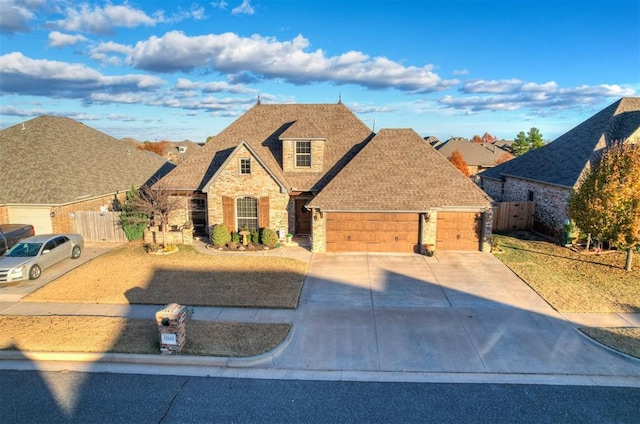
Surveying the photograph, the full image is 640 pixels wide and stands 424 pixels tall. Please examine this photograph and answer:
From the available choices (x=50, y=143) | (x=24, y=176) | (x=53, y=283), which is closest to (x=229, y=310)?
(x=53, y=283)

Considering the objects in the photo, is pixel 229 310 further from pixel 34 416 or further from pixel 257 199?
pixel 257 199

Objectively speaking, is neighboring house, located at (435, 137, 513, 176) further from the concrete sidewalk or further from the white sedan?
the white sedan

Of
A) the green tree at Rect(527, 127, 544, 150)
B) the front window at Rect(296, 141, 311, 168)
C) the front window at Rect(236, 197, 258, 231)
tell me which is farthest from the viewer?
the green tree at Rect(527, 127, 544, 150)

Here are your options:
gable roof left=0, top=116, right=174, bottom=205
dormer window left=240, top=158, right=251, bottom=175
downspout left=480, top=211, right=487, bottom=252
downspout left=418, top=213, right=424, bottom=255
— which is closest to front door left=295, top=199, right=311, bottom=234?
dormer window left=240, top=158, right=251, bottom=175

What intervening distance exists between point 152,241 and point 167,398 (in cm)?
1437

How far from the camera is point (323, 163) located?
73.4 feet

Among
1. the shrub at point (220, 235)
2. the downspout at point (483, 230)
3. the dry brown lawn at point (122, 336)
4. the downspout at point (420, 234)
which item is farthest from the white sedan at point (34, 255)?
the downspout at point (483, 230)

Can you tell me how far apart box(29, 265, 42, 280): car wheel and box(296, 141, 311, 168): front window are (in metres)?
13.2

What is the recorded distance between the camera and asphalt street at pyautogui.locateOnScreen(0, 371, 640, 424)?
7613 millimetres

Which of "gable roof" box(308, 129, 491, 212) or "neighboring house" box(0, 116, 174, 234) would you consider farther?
"neighboring house" box(0, 116, 174, 234)

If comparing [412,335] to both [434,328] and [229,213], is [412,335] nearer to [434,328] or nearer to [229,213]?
[434,328]

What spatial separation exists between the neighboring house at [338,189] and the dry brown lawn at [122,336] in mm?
8879

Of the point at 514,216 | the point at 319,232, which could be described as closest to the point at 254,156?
the point at 319,232

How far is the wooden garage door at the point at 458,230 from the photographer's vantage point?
19.2 meters
